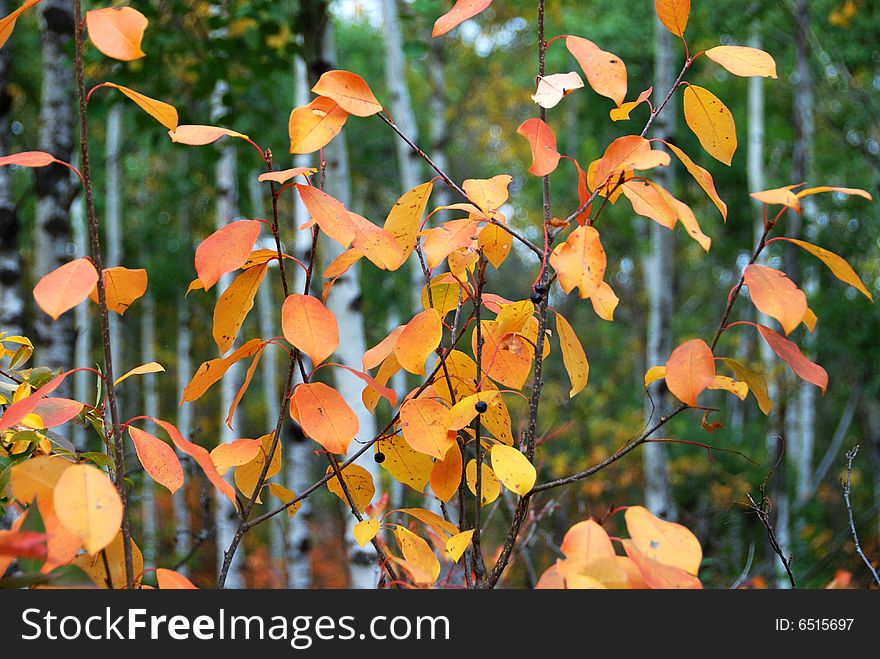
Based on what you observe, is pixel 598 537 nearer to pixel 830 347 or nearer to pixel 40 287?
pixel 40 287

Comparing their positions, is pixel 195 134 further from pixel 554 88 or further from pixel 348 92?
pixel 554 88

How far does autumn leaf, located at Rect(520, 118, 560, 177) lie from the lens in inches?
Result: 32.1

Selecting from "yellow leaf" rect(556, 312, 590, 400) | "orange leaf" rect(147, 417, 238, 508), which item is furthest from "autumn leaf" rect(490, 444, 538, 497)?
"orange leaf" rect(147, 417, 238, 508)


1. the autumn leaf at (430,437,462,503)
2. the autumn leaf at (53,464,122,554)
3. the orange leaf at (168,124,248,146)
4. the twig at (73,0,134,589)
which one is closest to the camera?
the autumn leaf at (53,464,122,554)

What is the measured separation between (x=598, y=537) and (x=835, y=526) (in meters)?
9.49

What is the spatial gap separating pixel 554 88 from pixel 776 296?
1.07 ft

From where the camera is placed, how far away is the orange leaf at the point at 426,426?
32.9 inches

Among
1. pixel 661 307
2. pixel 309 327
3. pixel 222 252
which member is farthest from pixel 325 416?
pixel 661 307

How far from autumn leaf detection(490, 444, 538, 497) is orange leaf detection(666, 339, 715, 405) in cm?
17

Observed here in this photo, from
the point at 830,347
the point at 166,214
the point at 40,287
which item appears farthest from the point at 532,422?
the point at 166,214

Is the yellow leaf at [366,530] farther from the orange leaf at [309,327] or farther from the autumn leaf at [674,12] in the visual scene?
the autumn leaf at [674,12]

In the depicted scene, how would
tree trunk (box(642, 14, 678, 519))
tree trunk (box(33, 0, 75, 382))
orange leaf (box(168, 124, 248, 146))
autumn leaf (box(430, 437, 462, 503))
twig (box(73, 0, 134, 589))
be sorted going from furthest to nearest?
tree trunk (box(642, 14, 678, 519)) < tree trunk (box(33, 0, 75, 382)) < autumn leaf (box(430, 437, 462, 503)) < orange leaf (box(168, 124, 248, 146)) < twig (box(73, 0, 134, 589))

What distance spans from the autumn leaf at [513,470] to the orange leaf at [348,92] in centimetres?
40

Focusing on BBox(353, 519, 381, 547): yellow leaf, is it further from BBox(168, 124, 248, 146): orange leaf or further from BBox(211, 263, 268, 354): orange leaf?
BBox(168, 124, 248, 146): orange leaf
